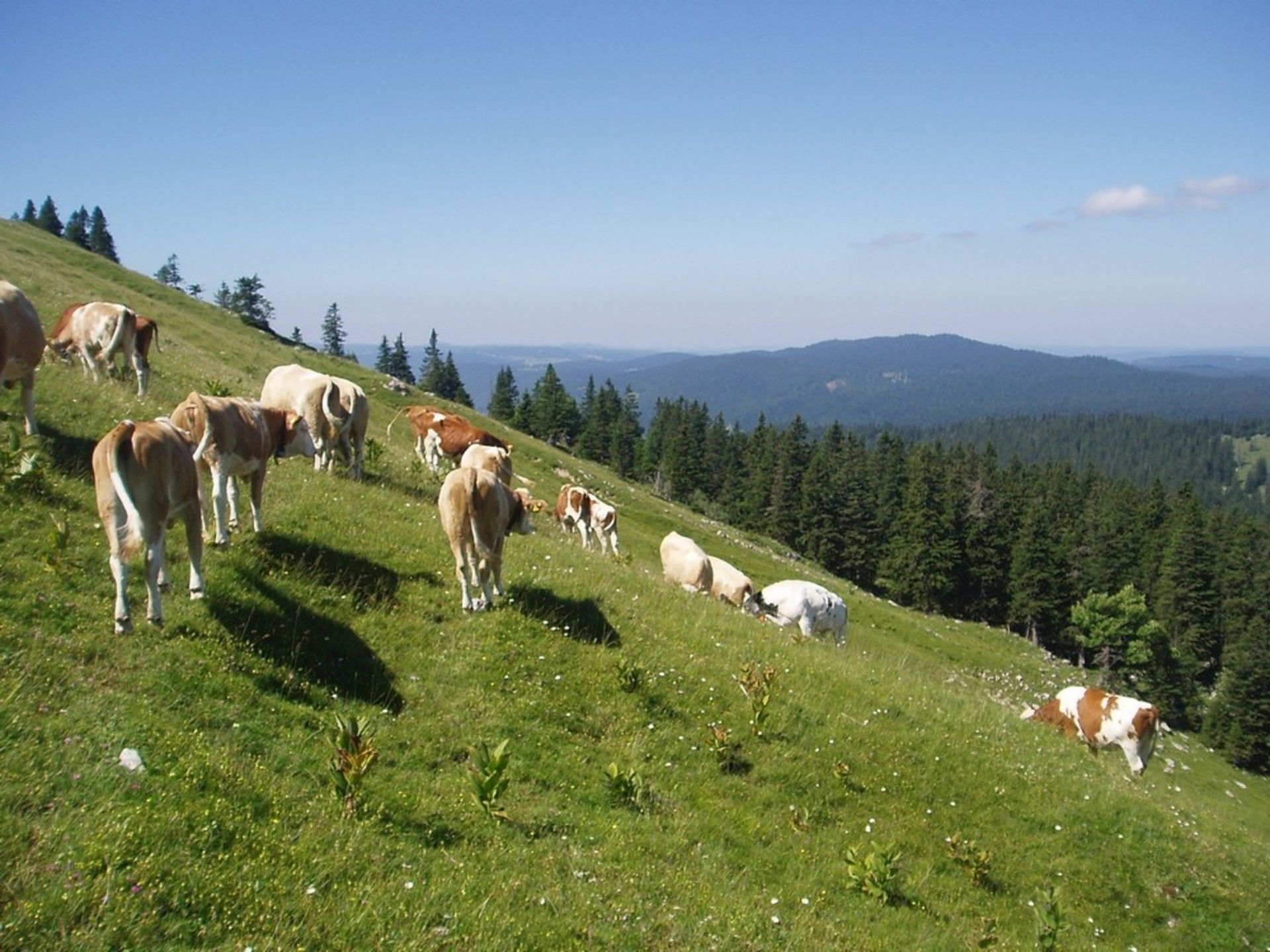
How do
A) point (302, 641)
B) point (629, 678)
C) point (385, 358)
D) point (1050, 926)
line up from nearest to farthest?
1. point (1050, 926)
2. point (302, 641)
3. point (629, 678)
4. point (385, 358)

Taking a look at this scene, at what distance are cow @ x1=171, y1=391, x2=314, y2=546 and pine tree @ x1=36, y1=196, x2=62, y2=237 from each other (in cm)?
11620

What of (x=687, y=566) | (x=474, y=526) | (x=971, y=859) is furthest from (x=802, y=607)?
(x=474, y=526)

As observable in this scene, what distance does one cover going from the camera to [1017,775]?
12.3 meters

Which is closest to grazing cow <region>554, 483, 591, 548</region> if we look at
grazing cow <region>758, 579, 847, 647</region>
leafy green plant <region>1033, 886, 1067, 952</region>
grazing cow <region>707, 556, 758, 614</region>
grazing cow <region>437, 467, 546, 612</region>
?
grazing cow <region>707, 556, 758, 614</region>

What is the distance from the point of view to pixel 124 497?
7.48 metres

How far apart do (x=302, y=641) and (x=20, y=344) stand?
6.96 m

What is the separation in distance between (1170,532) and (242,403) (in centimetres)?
10239

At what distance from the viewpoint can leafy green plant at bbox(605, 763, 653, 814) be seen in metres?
8.64

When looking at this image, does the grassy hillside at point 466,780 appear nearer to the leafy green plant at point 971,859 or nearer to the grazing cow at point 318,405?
the leafy green plant at point 971,859

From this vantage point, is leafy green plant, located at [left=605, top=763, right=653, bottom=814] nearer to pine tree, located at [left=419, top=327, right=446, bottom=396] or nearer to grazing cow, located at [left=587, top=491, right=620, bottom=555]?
grazing cow, located at [left=587, top=491, right=620, bottom=555]

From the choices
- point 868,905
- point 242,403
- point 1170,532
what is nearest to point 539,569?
point 242,403

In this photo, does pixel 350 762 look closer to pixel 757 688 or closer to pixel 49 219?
pixel 757 688

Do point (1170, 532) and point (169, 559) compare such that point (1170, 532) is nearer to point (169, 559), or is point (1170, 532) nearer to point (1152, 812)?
point (1152, 812)

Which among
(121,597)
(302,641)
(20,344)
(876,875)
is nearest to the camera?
(121,597)
